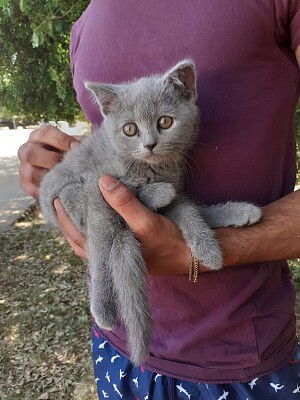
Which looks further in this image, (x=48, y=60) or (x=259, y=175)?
(x=48, y=60)

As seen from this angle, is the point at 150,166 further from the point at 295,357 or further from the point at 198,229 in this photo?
the point at 295,357

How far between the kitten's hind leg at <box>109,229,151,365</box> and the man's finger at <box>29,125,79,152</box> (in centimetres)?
51

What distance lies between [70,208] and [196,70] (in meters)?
0.55

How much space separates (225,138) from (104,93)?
39 centimetres

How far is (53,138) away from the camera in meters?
1.52

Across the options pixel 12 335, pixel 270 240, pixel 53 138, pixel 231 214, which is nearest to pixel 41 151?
pixel 53 138

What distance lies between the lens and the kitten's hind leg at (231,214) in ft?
4.09

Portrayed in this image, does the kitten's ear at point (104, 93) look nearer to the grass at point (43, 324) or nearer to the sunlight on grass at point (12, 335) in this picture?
the grass at point (43, 324)

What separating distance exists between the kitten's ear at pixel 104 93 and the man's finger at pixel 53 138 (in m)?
0.20

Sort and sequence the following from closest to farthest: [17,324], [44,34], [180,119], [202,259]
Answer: [202,259]
[180,119]
[44,34]
[17,324]

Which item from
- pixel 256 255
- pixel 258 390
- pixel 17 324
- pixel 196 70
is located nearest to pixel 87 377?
pixel 17 324

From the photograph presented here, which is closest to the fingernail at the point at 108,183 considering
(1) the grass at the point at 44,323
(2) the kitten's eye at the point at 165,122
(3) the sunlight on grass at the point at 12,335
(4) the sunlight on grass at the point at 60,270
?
(2) the kitten's eye at the point at 165,122

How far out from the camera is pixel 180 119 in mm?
1311

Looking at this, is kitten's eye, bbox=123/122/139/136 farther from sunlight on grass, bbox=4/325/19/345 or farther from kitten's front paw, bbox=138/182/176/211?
sunlight on grass, bbox=4/325/19/345
